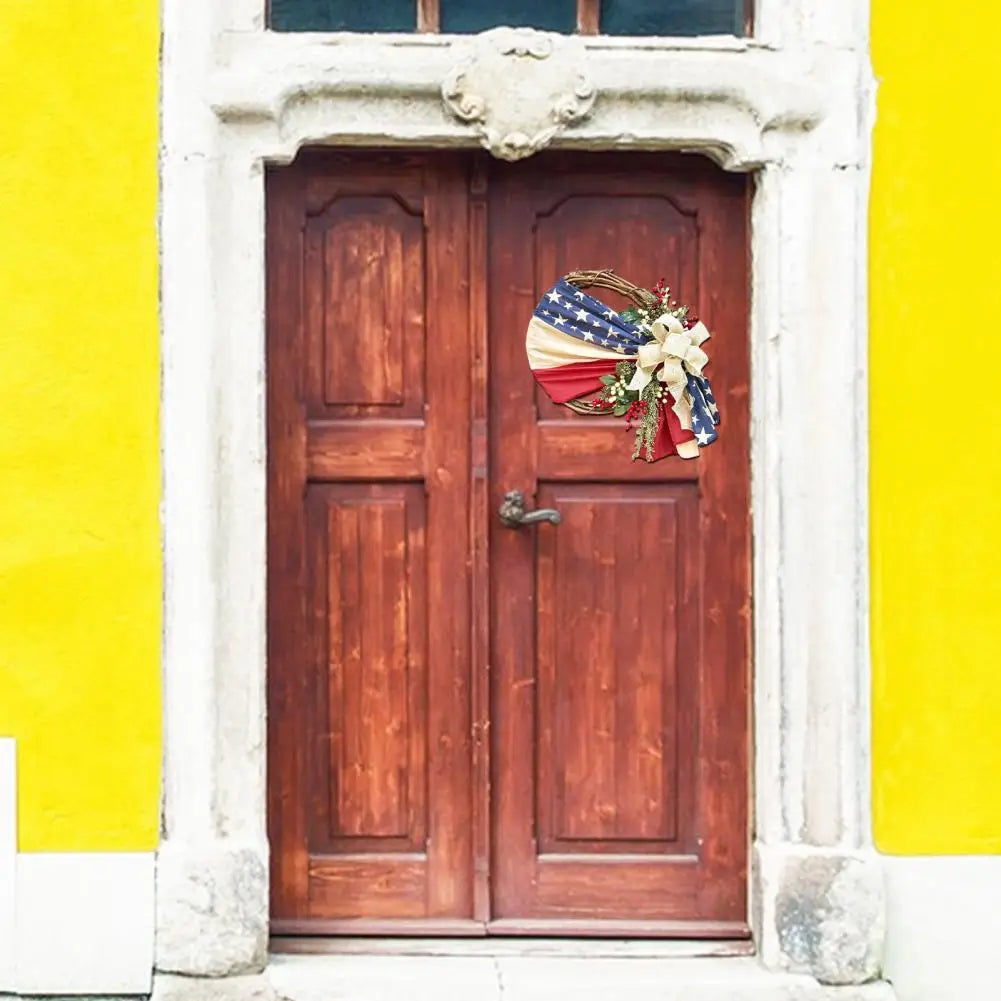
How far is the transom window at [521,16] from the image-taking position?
433 cm

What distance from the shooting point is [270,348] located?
4355 millimetres

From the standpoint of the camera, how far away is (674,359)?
3.91m

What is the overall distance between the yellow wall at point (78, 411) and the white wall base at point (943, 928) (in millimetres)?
2025

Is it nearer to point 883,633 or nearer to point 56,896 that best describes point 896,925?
point 883,633

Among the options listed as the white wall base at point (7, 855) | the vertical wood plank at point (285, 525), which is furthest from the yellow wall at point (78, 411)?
the vertical wood plank at point (285, 525)

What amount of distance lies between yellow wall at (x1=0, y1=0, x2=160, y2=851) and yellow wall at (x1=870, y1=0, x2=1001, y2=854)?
1972 millimetres

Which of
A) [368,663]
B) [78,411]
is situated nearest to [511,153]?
[78,411]

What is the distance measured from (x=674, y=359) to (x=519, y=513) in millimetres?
720

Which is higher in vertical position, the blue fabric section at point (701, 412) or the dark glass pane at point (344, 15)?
the dark glass pane at point (344, 15)

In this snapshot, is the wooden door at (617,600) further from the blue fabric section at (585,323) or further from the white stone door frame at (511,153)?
the blue fabric section at (585,323)

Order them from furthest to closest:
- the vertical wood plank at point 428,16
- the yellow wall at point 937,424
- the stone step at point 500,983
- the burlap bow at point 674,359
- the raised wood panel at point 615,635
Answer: the raised wood panel at point 615,635
the vertical wood plank at point 428,16
the yellow wall at point 937,424
the stone step at point 500,983
the burlap bow at point 674,359

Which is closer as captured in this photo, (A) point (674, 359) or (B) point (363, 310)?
(A) point (674, 359)

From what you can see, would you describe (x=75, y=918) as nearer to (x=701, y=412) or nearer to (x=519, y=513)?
(x=519, y=513)

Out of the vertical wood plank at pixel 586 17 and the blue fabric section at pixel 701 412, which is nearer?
the blue fabric section at pixel 701 412
